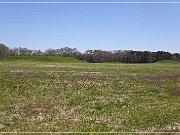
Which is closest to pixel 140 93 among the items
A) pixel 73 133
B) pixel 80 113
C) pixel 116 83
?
pixel 116 83

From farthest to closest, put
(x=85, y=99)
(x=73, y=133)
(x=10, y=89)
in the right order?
(x=10, y=89)
(x=85, y=99)
(x=73, y=133)

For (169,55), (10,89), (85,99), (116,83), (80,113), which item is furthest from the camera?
(169,55)

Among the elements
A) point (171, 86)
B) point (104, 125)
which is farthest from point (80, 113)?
point (171, 86)

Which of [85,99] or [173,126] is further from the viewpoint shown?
[85,99]

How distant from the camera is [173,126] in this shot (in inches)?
688

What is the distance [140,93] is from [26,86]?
375 inches

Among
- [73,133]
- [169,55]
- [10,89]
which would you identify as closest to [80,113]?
[73,133]

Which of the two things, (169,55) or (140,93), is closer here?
(140,93)

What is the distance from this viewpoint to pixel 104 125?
17.6 m

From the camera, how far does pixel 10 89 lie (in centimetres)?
2717

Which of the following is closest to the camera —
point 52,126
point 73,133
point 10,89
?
point 73,133

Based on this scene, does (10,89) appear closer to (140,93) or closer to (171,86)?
(140,93)

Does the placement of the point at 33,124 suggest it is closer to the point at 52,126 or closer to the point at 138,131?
the point at 52,126

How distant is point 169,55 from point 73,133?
600 ft
